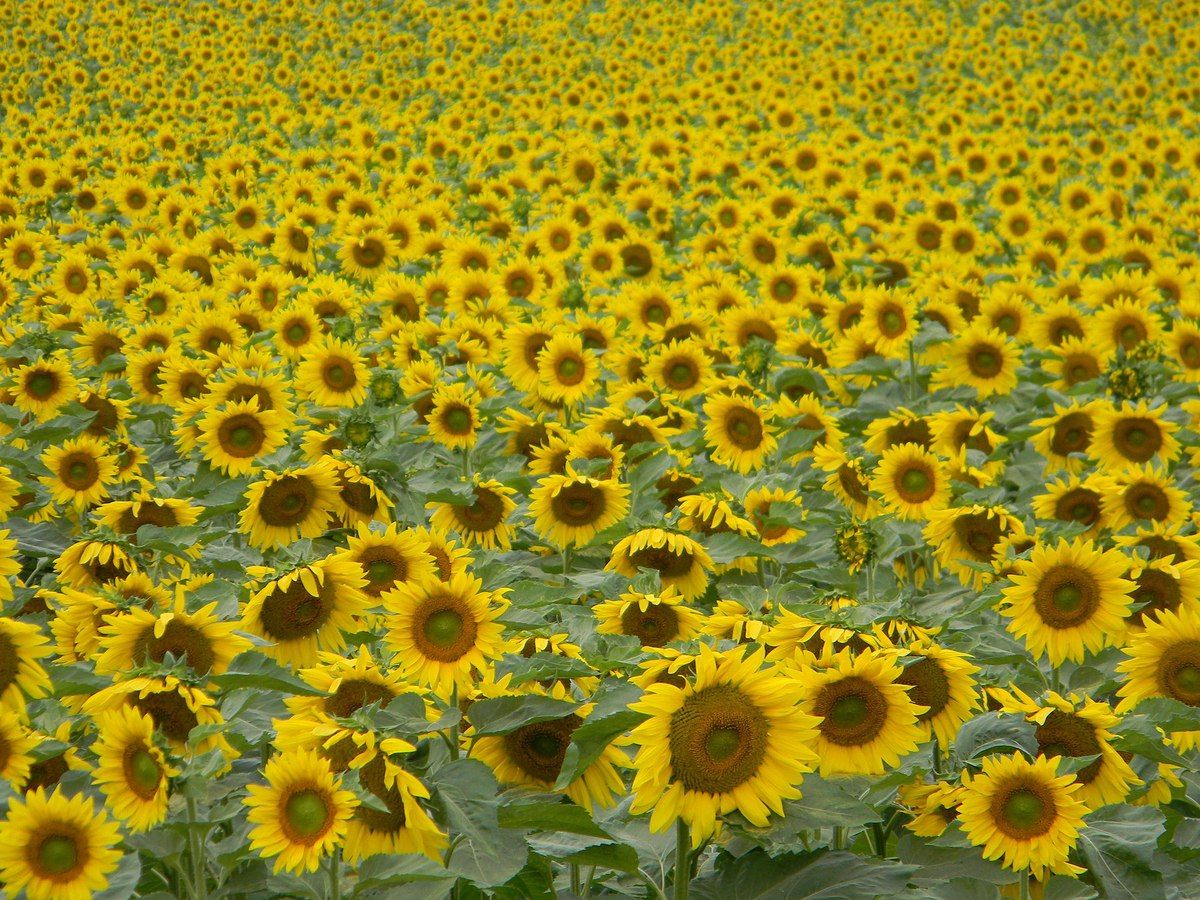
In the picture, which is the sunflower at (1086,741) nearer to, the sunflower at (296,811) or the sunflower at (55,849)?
the sunflower at (296,811)

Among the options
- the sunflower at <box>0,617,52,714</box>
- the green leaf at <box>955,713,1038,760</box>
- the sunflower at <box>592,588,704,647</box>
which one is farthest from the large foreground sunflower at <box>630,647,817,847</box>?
the sunflower at <box>0,617,52,714</box>

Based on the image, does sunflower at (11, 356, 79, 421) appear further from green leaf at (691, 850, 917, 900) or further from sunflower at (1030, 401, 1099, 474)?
sunflower at (1030, 401, 1099, 474)

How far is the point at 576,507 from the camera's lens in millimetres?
4789

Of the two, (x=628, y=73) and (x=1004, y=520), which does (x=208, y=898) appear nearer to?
(x=1004, y=520)

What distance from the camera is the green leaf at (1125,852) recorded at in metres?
2.73

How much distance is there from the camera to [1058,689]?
3766mm

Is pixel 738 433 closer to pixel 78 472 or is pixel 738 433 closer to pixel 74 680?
pixel 78 472

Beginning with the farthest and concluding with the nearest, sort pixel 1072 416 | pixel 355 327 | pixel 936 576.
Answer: pixel 355 327 < pixel 1072 416 < pixel 936 576

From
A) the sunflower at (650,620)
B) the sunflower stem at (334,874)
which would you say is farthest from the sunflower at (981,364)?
the sunflower stem at (334,874)

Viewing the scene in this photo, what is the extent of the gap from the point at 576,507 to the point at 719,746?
2485 mm

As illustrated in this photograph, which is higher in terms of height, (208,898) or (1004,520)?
(1004,520)

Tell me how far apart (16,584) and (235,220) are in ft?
20.6

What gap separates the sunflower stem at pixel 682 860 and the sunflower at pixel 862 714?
399mm

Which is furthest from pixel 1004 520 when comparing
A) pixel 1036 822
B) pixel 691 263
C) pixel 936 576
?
pixel 691 263
